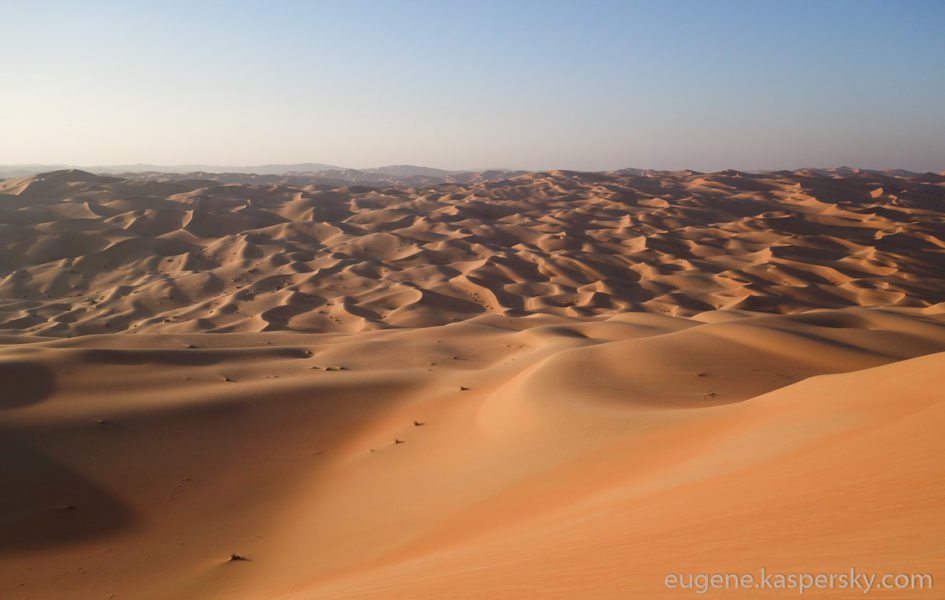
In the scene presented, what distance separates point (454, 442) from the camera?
25.5ft

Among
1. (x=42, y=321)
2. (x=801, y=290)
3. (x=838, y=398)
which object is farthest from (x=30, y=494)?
(x=801, y=290)

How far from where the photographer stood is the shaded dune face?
2048 centimetres

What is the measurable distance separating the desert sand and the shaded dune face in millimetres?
→ 261

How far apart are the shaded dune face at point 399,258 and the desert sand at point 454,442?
0.26 meters

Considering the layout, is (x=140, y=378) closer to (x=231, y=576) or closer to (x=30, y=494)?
(x=30, y=494)

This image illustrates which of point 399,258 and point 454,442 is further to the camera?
point 399,258

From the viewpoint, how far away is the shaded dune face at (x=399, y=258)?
806 inches

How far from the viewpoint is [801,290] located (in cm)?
2284

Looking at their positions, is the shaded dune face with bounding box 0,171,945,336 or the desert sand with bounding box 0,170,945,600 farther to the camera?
the shaded dune face with bounding box 0,171,945,336

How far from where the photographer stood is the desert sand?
347 cm

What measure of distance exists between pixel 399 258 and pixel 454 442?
65.4 feet

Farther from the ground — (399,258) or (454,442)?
(399,258)

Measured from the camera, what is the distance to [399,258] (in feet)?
89.2

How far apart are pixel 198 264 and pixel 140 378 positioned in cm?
1694
